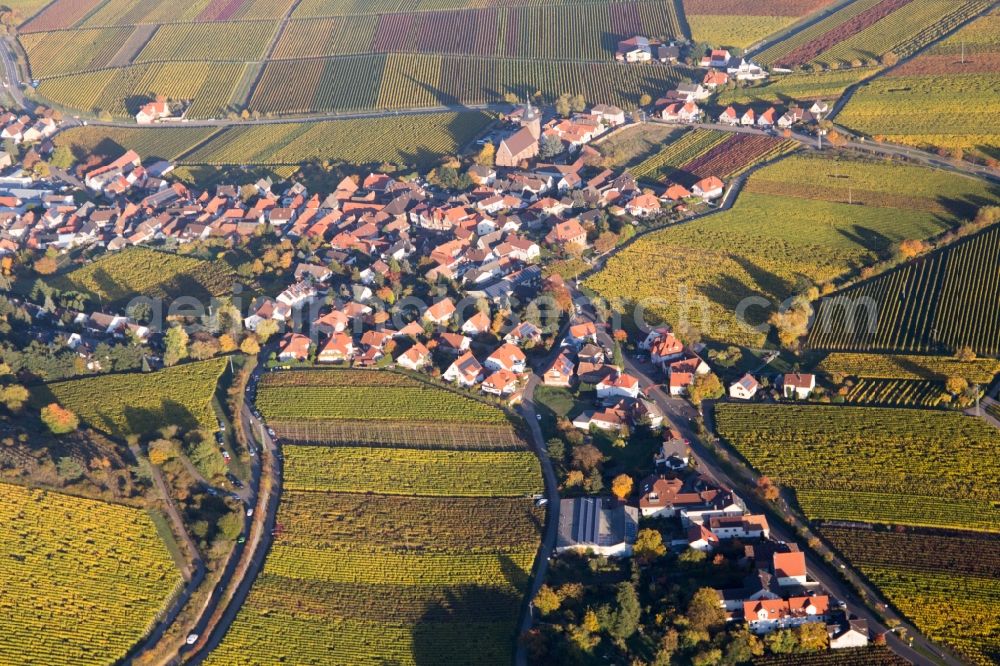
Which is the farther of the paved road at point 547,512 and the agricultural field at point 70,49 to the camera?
the agricultural field at point 70,49

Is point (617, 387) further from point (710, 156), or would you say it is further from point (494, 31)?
point (494, 31)

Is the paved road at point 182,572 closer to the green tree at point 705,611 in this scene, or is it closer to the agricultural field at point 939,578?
the green tree at point 705,611

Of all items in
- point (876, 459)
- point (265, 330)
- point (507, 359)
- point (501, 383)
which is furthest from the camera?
point (265, 330)

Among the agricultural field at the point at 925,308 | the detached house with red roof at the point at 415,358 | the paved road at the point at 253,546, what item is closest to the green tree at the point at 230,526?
the paved road at the point at 253,546

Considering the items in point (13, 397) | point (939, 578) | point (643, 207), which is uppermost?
point (643, 207)

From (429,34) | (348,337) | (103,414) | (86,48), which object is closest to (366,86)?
(429,34)

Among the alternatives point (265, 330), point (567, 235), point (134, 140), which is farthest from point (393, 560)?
point (134, 140)

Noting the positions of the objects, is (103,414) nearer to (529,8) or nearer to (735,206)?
(735,206)
